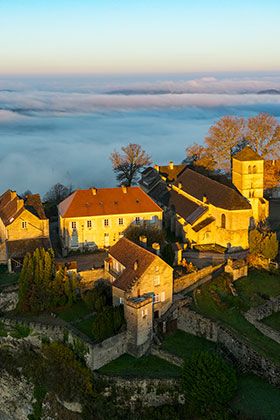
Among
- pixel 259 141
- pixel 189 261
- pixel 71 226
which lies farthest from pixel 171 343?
pixel 259 141

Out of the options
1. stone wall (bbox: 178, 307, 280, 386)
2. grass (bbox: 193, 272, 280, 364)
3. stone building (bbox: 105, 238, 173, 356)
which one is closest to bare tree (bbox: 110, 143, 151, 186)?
grass (bbox: 193, 272, 280, 364)

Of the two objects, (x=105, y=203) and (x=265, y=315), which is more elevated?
(x=105, y=203)

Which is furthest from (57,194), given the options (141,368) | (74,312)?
(141,368)

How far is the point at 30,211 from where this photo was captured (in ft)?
150

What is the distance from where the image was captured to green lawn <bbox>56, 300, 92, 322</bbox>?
118 ft

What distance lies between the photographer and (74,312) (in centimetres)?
3662

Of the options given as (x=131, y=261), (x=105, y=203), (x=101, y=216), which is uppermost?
(x=105, y=203)

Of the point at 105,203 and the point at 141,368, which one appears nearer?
the point at 141,368

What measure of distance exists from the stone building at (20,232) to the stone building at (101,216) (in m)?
2.30

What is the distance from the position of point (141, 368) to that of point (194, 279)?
10.3 m

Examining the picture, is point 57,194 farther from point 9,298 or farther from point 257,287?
point 257,287

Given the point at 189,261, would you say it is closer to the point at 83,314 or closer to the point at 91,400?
the point at 83,314

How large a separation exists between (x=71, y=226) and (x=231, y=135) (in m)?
27.3

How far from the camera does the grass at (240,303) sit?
1272 inches
